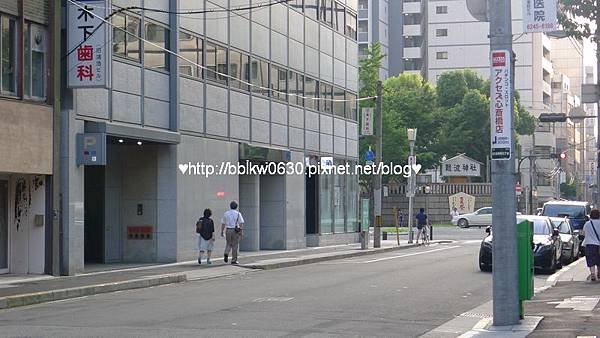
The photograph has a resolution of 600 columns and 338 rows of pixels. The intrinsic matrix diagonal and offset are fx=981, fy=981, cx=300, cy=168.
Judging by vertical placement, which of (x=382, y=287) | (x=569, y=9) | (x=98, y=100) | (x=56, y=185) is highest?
(x=569, y=9)

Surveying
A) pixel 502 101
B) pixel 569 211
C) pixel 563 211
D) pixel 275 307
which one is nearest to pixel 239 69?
pixel 563 211

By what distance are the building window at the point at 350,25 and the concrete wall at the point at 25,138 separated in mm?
23658

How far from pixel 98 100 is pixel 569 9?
460 inches

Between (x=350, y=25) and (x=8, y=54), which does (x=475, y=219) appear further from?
(x=8, y=54)

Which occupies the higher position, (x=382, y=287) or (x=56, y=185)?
(x=56, y=185)

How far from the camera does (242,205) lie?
35500mm

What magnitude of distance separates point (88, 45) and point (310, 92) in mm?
17773

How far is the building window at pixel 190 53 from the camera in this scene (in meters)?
29.2

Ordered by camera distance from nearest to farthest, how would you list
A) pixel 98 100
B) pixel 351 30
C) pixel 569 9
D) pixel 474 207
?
pixel 569 9 → pixel 98 100 → pixel 351 30 → pixel 474 207

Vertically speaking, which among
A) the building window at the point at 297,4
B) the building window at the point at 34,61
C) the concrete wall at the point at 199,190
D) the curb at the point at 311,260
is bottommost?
the curb at the point at 311,260

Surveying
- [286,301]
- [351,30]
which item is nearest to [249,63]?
[351,30]

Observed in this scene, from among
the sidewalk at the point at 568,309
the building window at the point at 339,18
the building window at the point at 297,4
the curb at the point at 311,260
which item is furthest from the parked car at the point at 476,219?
the sidewalk at the point at 568,309

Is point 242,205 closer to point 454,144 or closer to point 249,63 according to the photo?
point 249,63

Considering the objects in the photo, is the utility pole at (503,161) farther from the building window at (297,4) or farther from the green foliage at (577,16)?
the building window at (297,4)
